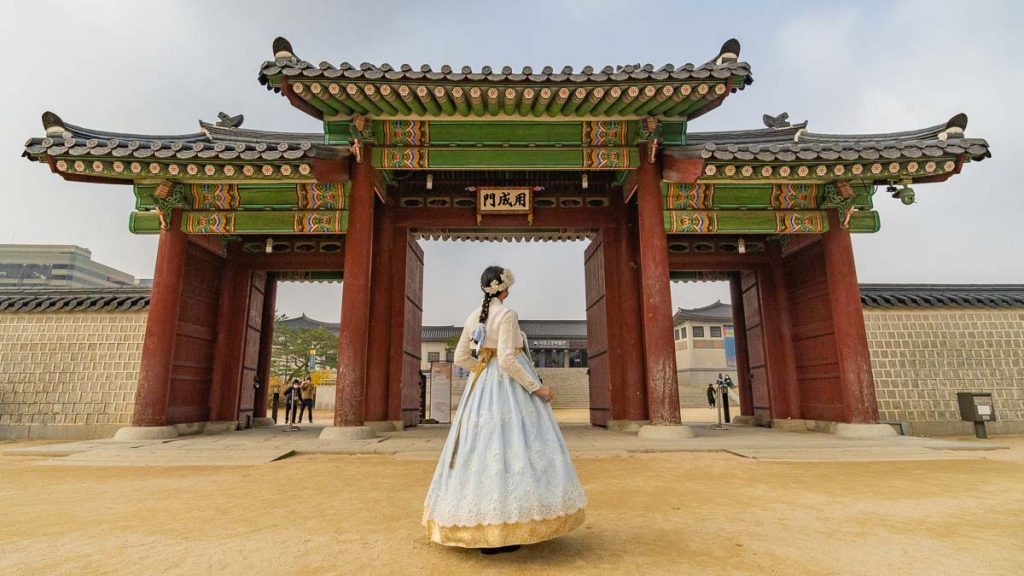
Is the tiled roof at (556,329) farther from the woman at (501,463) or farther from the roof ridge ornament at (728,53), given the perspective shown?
the woman at (501,463)

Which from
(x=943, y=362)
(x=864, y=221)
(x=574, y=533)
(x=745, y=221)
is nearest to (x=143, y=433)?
(x=574, y=533)

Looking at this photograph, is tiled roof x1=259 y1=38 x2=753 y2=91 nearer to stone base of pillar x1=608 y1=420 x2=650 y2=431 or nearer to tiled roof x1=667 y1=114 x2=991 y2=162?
tiled roof x1=667 y1=114 x2=991 y2=162

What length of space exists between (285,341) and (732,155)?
28387 millimetres

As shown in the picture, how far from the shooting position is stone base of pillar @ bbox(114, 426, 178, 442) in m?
7.69

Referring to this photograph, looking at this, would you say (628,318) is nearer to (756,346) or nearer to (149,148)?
(756,346)

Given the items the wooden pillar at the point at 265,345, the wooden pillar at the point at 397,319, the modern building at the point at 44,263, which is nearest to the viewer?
the wooden pillar at the point at 397,319

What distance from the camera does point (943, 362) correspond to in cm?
1005

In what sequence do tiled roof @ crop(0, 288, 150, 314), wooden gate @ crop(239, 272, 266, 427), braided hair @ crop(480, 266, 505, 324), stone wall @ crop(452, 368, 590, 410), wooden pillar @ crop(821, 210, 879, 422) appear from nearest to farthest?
braided hair @ crop(480, 266, 505, 324)
wooden pillar @ crop(821, 210, 879, 422)
tiled roof @ crop(0, 288, 150, 314)
wooden gate @ crop(239, 272, 266, 427)
stone wall @ crop(452, 368, 590, 410)

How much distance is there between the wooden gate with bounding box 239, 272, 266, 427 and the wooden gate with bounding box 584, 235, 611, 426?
7.50 m

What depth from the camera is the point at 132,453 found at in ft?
21.1

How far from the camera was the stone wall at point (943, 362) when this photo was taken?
9844mm

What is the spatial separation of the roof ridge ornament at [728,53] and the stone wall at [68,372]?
1195 centimetres

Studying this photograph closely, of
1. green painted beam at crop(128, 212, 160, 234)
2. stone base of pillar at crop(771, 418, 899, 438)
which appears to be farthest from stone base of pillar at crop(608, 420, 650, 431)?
green painted beam at crop(128, 212, 160, 234)

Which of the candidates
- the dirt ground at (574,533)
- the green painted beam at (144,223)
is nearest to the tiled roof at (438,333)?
the green painted beam at (144,223)
